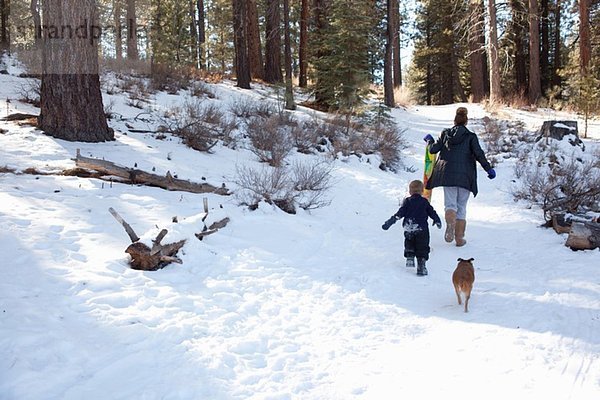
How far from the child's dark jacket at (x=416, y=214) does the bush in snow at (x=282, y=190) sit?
210cm

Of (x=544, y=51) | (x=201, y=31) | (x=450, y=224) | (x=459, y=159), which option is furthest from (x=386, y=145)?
(x=201, y=31)

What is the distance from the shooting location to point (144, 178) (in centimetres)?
644

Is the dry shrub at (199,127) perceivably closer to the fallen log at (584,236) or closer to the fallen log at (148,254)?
the fallen log at (148,254)

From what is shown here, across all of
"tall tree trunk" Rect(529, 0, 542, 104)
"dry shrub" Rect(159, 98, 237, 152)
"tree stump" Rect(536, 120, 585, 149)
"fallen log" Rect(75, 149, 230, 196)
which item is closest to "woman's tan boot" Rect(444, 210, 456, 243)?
"fallen log" Rect(75, 149, 230, 196)

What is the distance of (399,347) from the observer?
335 cm

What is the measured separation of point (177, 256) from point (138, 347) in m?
1.57

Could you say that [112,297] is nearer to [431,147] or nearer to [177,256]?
[177,256]

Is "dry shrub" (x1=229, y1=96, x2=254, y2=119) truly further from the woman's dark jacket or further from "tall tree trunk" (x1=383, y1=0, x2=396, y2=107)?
"tall tree trunk" (x1=383, y1=0, x2=396, y2=107)

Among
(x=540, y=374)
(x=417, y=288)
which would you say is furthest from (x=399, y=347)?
(x=417, y=288)

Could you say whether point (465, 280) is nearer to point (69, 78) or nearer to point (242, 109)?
point (69, 78)

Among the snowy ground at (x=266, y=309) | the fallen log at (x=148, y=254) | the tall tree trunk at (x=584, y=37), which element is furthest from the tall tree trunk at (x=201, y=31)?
the fallen log at (x=148, y=254)

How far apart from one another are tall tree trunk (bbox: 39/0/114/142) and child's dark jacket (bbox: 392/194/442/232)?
5.54 m

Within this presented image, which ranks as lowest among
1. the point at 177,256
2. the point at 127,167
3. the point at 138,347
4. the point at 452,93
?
the point at 138,347

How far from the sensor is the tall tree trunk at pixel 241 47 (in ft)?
52.7
